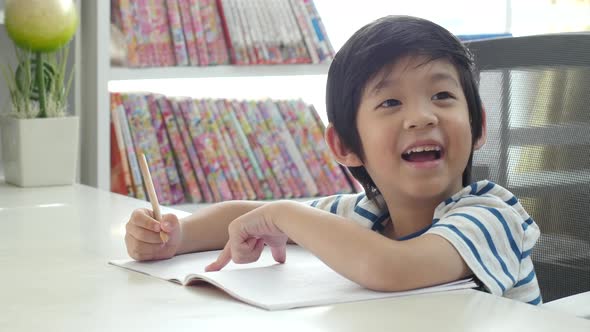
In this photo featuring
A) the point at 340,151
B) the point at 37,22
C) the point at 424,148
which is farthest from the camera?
the point at 37,22

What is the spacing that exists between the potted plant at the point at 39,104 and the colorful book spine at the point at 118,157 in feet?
0.75

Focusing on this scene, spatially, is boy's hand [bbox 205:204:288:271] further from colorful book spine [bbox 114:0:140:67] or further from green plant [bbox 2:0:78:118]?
colorful book spine [bbox 114:0:140:67]

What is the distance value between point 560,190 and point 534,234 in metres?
0.33

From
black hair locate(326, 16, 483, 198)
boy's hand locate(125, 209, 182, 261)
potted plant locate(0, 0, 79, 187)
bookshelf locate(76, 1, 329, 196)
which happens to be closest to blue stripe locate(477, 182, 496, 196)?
black hair locate(326, 16, 483, 198)

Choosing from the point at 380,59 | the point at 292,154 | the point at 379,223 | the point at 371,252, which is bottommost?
the point at 292,154

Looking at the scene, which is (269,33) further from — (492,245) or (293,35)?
(492,245)

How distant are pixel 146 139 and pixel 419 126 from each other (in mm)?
1405

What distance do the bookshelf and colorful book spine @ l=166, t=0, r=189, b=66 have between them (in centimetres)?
3

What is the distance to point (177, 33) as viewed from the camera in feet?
7.76

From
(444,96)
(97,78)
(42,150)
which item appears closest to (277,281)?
(444,96)

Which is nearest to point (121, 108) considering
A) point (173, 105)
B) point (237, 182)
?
point (173, 105)

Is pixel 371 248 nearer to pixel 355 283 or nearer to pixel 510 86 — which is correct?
pixel 355 283

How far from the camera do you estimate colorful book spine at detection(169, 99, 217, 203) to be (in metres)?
2.42

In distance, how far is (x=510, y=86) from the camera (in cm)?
143
